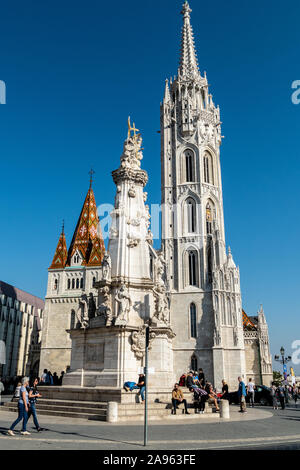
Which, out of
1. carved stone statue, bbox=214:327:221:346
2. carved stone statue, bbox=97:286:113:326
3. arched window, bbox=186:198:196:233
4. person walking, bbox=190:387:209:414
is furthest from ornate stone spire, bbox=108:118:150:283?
arched window, bbox=186:198:196:233

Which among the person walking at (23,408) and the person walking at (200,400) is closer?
the person walking at (23,408)

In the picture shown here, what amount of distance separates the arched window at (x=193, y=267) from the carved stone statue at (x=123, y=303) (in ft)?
87.8

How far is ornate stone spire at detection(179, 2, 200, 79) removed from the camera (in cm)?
5126

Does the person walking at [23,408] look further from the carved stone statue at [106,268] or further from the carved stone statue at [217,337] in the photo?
the carved stone statue at [217,337]

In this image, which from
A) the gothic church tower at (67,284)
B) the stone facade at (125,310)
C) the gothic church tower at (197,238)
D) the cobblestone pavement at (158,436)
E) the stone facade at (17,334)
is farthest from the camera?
the stone facade at (17,334)

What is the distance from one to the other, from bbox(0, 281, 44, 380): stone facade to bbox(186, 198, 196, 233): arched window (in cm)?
2799

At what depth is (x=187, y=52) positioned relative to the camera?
176 ft

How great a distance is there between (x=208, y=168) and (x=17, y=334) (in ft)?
126

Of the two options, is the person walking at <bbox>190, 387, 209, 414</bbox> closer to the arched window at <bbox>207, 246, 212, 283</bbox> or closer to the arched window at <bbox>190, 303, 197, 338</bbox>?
the arched window at <bbox>190, 303, 197, 338</bbox>

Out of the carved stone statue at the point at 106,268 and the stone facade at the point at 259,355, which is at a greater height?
the carved stone statue at the point at 106,268

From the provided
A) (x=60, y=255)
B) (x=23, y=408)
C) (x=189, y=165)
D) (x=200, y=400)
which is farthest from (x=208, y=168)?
(x=23, y=408)

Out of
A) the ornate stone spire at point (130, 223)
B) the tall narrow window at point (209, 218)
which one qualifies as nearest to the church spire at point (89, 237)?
the tall narrow window at point (209, 218)

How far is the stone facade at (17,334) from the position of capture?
2159 inches
